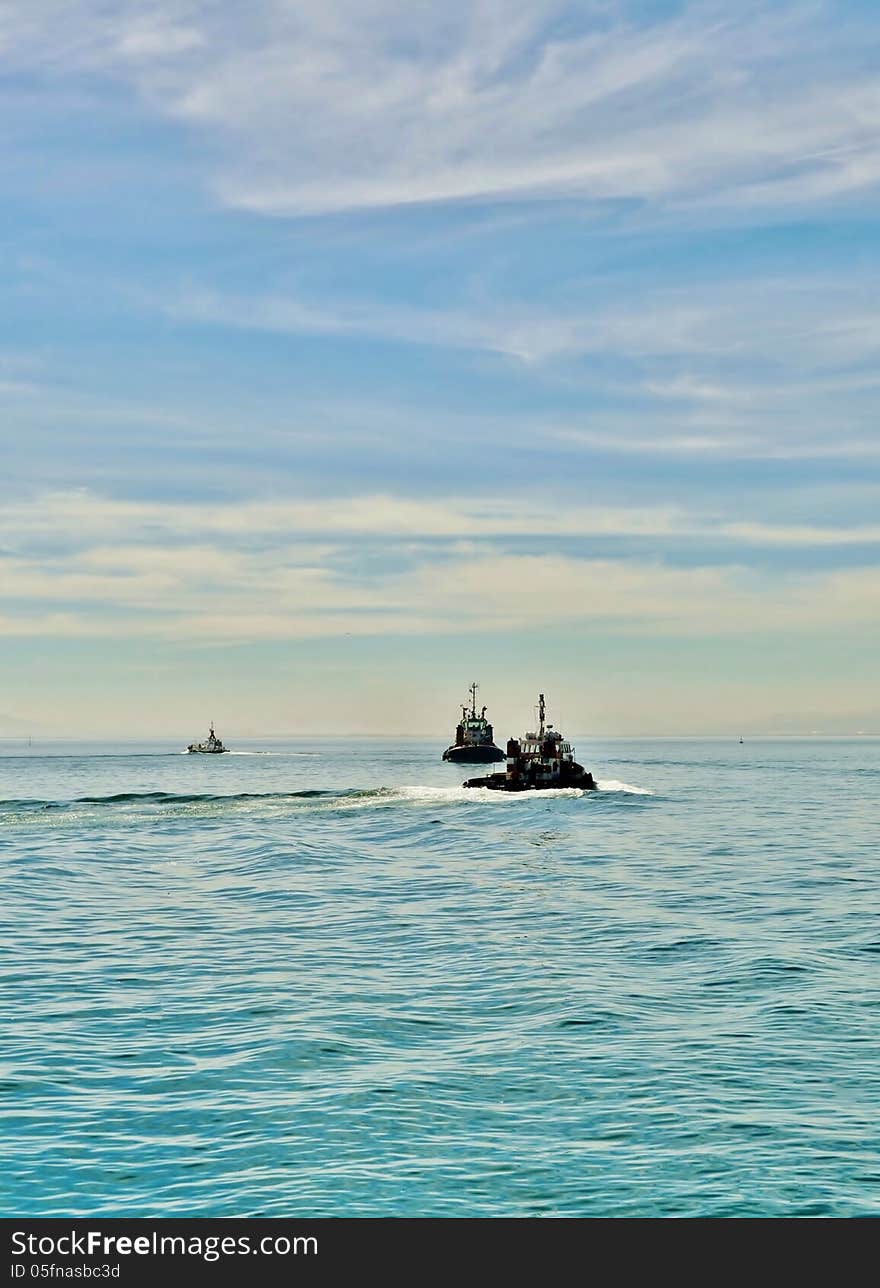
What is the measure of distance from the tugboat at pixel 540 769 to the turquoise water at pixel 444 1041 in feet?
225

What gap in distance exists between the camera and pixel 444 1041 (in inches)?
928

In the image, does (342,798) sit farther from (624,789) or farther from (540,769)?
(624,789)

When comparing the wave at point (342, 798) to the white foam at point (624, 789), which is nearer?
the wave at point (342, 798)

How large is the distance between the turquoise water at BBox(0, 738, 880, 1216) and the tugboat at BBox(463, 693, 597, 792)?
6844 centimetres

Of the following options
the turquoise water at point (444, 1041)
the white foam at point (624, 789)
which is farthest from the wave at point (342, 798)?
the turquoise water at point (444, 1041)

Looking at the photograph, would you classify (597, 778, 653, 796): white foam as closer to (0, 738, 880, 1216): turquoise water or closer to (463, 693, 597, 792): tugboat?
(463, 693, 597, 792): tugboat

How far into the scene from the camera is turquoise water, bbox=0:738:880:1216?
1627cm

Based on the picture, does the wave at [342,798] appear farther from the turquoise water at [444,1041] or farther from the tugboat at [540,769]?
the turquoise water at [444,1041]

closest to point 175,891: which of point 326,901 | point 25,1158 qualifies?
point 326,901

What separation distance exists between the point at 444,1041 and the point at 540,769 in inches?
4164

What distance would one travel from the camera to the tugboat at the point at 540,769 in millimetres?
126938

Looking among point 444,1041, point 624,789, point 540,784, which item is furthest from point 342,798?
point 444,1041
